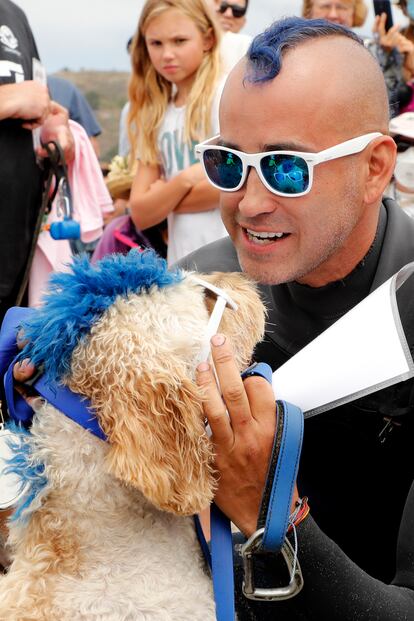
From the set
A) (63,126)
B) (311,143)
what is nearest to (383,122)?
(311,143)

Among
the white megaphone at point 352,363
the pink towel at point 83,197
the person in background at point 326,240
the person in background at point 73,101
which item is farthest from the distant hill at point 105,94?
the white megaphone at point 352,363

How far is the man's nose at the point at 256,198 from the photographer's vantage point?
2.25 meters

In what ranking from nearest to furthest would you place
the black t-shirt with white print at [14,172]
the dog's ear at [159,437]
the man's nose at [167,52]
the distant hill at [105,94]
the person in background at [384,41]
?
the dog's ear at [159,437] → the black t-shirt with white print at [14,172] → the man's nose at [167,52] → the person in background at [384,41] → the distant hill at [105,94]

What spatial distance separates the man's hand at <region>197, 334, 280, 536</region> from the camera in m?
1.78

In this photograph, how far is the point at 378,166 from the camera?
7.95 feet

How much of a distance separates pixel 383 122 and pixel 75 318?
4.26 ft

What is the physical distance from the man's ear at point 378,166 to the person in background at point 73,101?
480 cm

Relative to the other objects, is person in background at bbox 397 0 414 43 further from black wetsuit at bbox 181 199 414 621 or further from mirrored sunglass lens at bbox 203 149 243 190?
mirrored sunglass lens at bbox 203 149 243 190

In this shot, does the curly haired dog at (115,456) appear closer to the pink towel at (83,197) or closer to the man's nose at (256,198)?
the man's nose at (256,198)

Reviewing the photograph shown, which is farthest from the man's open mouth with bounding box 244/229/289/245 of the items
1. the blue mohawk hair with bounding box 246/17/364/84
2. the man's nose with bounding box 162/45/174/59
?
the man's nose with bounding box 162/45/174/59

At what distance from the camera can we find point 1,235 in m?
3.74

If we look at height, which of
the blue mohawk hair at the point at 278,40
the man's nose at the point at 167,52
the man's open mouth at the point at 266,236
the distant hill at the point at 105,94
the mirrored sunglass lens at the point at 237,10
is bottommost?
the distant hill at the point at 105,94

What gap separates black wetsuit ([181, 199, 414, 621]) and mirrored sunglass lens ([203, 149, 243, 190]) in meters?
0.46

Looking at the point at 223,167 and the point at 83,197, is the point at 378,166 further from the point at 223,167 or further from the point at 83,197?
the point at 83,197
